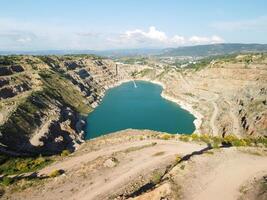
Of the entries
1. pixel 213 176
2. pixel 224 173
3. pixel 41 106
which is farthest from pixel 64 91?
pixel 213 176

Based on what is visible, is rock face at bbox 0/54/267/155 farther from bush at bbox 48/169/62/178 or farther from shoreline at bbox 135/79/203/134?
bush at bbox 48/169/62/178

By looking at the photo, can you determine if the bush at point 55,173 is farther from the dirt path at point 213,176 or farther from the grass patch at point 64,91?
the grass patch at point 64,91

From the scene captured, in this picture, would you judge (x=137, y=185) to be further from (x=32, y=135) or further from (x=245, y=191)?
(x=32, y=135)

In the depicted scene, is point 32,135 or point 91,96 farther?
point 91,96

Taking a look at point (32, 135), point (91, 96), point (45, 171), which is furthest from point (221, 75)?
point (45, 171)

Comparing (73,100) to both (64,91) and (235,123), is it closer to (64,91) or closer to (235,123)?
(64,91)

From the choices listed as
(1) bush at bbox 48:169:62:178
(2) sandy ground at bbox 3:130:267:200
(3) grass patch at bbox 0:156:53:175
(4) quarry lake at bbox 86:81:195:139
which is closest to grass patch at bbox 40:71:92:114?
(4) quarry lake at bbox 86:81:195:139

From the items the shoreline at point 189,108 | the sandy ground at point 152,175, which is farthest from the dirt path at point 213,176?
the shoreline at point 189,108
